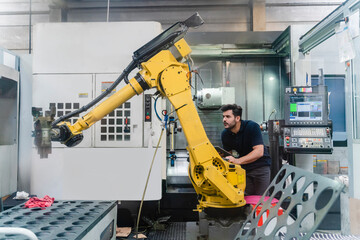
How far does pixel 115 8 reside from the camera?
14.7 feet

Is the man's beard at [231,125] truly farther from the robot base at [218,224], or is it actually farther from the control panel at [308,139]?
the robot base at [218,224]

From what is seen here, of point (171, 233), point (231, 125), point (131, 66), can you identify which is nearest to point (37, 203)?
point (131, 66)

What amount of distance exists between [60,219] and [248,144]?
85.0 inches

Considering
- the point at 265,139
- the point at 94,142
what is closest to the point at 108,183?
the point at 94,142

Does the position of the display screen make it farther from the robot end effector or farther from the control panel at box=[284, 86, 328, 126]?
the robot end effector

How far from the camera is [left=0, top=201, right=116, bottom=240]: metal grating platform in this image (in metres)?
1.27

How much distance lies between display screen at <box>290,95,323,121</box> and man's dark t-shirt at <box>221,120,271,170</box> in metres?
0.55

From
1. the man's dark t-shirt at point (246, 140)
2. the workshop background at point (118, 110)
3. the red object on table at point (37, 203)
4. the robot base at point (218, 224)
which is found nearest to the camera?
the red object on table at point (37, 203)

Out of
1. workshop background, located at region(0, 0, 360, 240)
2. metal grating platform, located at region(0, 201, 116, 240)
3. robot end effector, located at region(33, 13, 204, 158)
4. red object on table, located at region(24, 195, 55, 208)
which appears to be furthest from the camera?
workshop background, located at region(0, 0, 360, 240)

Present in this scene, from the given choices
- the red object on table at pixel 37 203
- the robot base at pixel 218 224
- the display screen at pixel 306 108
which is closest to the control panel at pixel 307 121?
the display screen at pixel 306 108

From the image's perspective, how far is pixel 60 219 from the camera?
1.50m

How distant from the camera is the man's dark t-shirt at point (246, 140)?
2.88 m

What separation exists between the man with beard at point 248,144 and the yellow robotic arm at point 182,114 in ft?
2.99

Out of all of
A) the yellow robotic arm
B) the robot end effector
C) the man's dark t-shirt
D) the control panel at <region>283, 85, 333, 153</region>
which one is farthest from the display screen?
the robot end effector
